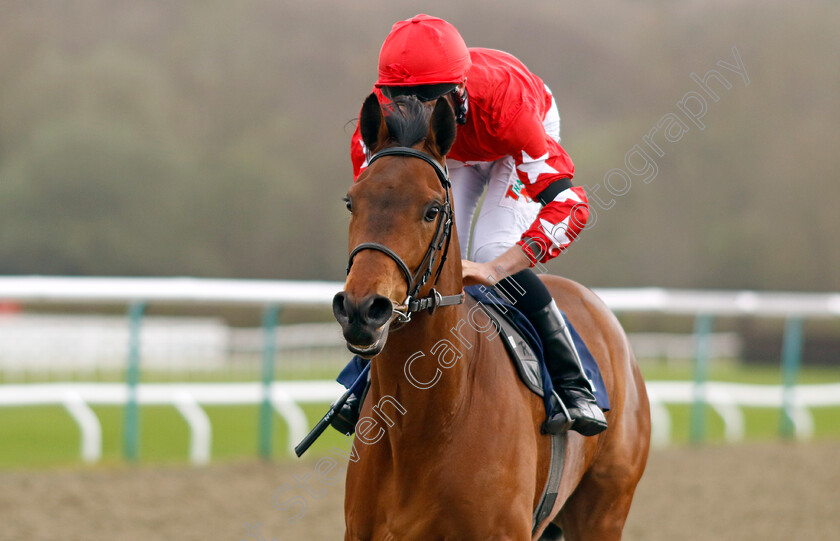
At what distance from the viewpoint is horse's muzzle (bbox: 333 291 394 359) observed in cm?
185

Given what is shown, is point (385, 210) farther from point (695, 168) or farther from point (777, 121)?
point (777, 121)

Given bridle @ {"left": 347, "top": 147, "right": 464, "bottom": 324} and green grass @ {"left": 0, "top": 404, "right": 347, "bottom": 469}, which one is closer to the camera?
bridle @ {"left": 347, "top": 147, "right": 464, "bottom": 324}

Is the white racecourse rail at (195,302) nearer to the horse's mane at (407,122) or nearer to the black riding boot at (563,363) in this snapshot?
the black riding boot at (563,363)

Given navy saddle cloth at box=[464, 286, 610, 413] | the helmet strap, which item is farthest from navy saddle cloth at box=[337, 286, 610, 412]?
the helmet strap

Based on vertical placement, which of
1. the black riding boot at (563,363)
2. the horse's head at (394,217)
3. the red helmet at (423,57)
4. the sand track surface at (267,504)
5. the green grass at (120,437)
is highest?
the red helmet at (423,57)

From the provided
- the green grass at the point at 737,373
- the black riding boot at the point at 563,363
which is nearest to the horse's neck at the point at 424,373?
the black riding boot at the point at 563,363

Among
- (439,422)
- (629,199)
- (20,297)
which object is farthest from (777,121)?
(439,422)

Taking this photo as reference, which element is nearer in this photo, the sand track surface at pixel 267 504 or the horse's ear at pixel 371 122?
the horse's ear at pixel 371 122

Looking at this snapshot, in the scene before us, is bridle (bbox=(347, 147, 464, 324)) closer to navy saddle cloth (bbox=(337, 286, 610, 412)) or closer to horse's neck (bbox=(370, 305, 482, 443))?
horse's neck (bbox=(370, 305, 482, 443))

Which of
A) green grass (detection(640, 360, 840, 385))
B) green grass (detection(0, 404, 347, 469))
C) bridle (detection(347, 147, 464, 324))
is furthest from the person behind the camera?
green grass (detection(640, 360, 840, 385))

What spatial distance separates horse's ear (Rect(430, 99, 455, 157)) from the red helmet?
0.17 m

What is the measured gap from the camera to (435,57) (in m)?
2.31

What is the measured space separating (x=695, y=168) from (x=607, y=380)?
25.6m

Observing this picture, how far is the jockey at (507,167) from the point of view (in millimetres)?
2348
